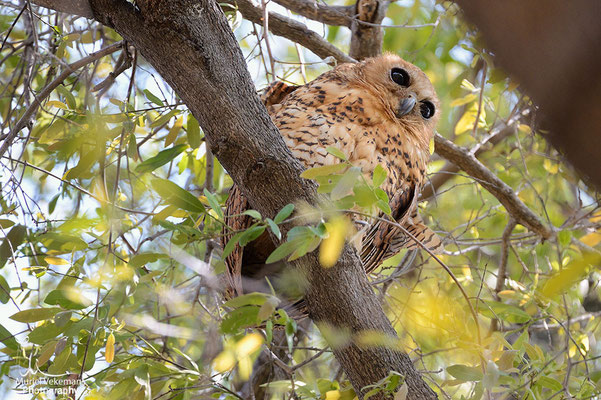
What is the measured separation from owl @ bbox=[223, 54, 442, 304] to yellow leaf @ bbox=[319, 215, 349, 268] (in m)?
0.61

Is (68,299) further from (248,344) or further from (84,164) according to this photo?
(248,344)

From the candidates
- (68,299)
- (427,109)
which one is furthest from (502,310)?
(68,299)

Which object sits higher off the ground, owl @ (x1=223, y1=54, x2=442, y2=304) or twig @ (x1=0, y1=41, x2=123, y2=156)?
twig @ (x1=0, y1=41, x2=123, y2=156)

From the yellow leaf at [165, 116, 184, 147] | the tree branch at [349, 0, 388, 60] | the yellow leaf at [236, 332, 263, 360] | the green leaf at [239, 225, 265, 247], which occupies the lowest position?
the yellow leaf at [236, 332, 263, 360]

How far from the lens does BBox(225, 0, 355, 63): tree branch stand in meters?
2.81

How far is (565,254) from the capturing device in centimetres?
313

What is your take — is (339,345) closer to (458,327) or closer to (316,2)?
(458,327)

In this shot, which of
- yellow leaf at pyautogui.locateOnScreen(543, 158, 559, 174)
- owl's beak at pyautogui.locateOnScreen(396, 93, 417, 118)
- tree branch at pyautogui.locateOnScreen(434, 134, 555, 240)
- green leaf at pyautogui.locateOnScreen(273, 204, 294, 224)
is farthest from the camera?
yellow leaf at pyautogui.locateOnScreen(543, 158, 559, 174)

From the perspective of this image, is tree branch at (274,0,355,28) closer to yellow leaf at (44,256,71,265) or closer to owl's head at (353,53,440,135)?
owl's head at (353,53,440,135)

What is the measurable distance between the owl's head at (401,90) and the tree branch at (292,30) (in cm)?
30

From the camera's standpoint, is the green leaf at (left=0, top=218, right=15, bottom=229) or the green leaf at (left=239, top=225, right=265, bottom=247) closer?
the green leaf at (left=239, top=225, right=265, bottom=247)

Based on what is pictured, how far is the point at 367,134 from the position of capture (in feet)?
7.69

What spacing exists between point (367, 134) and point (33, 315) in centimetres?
129

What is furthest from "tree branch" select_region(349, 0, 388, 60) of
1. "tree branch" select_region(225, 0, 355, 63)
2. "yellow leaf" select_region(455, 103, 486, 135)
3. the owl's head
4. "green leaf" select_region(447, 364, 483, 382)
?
"green leaf" select_region(447, 364, 483, 382)
